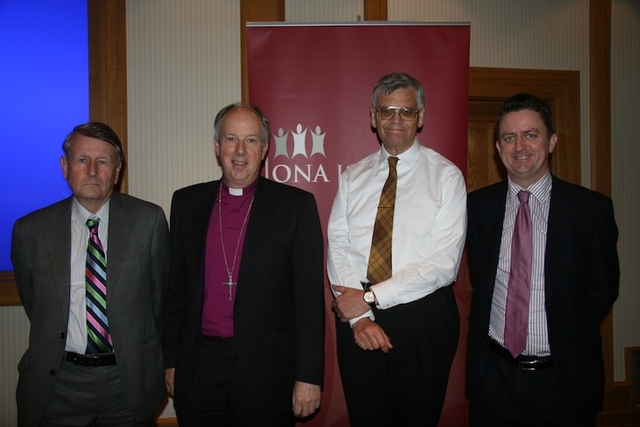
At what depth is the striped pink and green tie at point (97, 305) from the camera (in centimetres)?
184

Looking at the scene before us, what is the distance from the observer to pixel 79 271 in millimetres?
1880

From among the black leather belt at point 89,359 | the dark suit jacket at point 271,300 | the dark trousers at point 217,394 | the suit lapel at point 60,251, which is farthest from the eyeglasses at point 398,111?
the black leather belt at point 89,359

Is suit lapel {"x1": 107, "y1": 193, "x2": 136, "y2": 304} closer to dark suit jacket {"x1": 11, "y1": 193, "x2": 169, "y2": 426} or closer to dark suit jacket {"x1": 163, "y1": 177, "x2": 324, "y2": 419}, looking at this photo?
dark suit jacket {"x1": 11, "y1": 193, "x2": 169, "y2": 426}

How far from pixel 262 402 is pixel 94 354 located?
729 mm

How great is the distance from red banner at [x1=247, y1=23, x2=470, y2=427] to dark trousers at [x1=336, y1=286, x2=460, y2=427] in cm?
78

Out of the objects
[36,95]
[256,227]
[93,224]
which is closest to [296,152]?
[256,227]

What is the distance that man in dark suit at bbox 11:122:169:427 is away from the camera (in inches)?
71.8

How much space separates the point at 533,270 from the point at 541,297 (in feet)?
0.36

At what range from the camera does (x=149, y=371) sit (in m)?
1.92

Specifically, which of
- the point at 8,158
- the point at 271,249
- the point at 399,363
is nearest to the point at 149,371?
the point at 271,249

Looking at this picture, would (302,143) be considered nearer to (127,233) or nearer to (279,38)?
(279,38)

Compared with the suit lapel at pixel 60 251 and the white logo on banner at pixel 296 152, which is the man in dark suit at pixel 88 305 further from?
the white logo on banner at pixel 296 152

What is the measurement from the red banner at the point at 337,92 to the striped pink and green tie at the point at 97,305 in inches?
44.4

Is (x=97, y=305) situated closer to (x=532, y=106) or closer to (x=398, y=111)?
(x=398, y=111)
